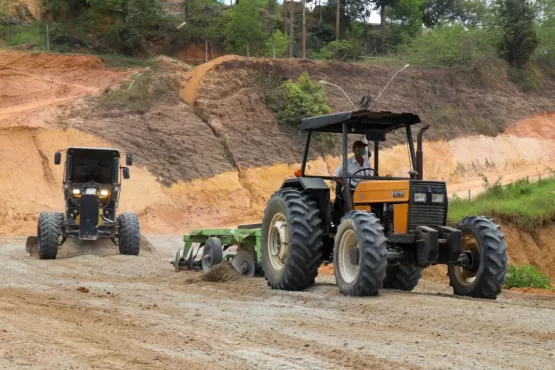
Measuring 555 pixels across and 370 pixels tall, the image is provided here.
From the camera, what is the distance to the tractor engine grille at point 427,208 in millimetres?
10453

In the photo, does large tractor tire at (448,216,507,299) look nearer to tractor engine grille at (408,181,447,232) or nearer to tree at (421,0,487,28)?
tractor engine grille at (408,181,447,232)

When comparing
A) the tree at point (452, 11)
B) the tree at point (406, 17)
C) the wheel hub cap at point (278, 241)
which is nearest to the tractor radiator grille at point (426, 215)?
the wheel hub cap at point (278, 241)

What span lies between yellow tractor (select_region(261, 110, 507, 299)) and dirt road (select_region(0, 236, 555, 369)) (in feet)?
1.35

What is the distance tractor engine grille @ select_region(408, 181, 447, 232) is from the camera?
1045cm

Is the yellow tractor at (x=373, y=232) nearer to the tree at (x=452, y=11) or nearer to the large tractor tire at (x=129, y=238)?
the large tractor tire at (x=129, y=238)

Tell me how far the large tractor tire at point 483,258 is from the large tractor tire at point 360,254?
52.7 inches

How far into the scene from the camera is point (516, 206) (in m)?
23.4

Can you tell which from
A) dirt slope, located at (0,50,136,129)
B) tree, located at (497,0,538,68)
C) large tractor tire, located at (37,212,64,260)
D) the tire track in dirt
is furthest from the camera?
tree, located at (497,0,538,68)

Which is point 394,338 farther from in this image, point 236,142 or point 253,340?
point 236,142

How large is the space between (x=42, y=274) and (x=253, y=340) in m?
8.69

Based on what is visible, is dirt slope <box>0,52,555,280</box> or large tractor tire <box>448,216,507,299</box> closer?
large tractor tire <box>448,216,507,299</box>

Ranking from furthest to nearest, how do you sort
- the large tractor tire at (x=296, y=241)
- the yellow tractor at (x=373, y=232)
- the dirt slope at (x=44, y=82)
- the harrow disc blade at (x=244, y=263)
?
the dirt slope at (x=44, y=82) < the harrow disc blade at (x=244, y=263) < the large tractor tire at (x=296, y=241) < the yellow tractor at (x=373, y=232)

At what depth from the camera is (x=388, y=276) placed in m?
12.2

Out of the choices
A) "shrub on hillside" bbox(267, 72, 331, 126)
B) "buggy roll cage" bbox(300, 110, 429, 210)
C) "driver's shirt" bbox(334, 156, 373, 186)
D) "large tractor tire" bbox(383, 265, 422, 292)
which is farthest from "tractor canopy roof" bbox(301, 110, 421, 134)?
"shrub on hillside" bbox(267, 72, 331, 126)
